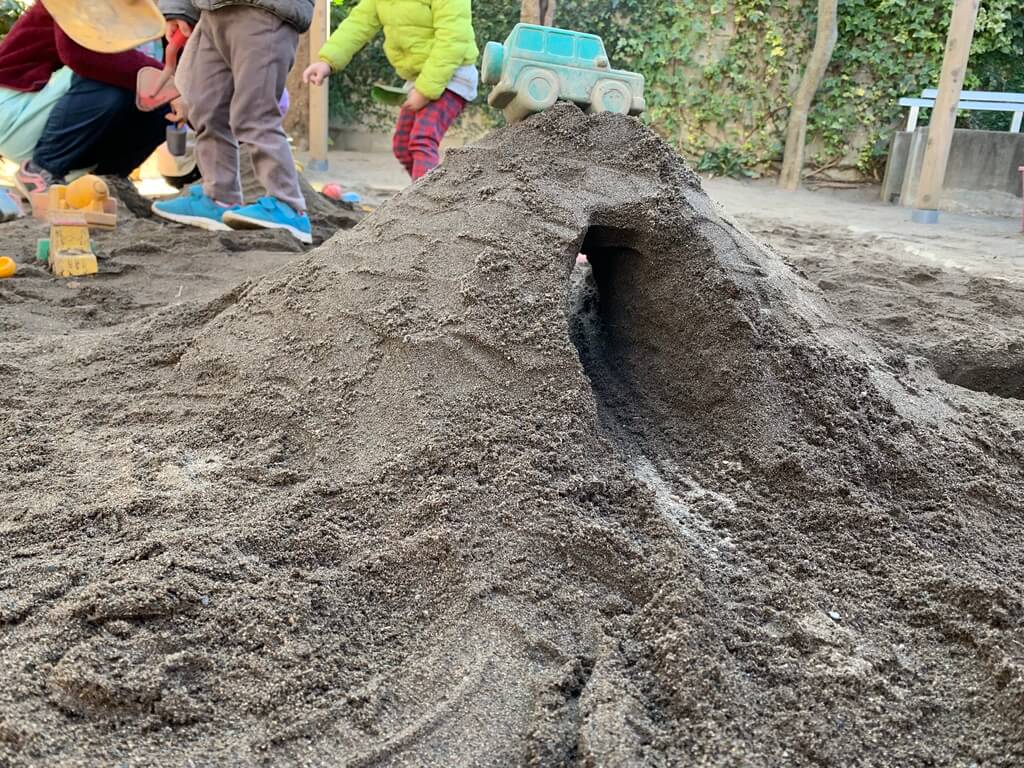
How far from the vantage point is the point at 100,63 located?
4461mm

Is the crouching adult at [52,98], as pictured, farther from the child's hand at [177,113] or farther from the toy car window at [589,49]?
the toy car window at [589,49]

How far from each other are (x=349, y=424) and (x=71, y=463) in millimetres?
556

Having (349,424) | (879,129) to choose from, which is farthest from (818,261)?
(879,129)

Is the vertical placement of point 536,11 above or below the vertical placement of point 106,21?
above

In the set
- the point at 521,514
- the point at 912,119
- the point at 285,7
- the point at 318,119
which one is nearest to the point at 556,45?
the point at 521,514

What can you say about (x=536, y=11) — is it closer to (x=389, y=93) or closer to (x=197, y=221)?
(x=389, y=93)

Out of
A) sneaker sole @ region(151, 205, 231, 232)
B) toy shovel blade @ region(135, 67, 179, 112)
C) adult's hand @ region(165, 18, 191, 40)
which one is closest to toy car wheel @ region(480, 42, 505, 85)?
sneaker sole @ region(151, 205, 231, 232)

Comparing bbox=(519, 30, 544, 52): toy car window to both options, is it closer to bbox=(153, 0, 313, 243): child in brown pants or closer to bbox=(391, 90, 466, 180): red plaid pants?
bbox=(153, 0, 313, 243): child in brown pants

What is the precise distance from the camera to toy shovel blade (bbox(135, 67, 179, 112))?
4.46 meters

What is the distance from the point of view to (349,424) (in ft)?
5.47

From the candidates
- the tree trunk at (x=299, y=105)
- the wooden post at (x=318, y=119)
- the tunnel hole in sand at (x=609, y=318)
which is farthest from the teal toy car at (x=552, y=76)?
the tree trunk at (x=299, y=105)

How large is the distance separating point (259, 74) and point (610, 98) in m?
2.25

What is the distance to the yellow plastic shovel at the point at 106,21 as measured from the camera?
4059 millimetres

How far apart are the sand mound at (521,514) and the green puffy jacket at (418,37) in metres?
2.20
